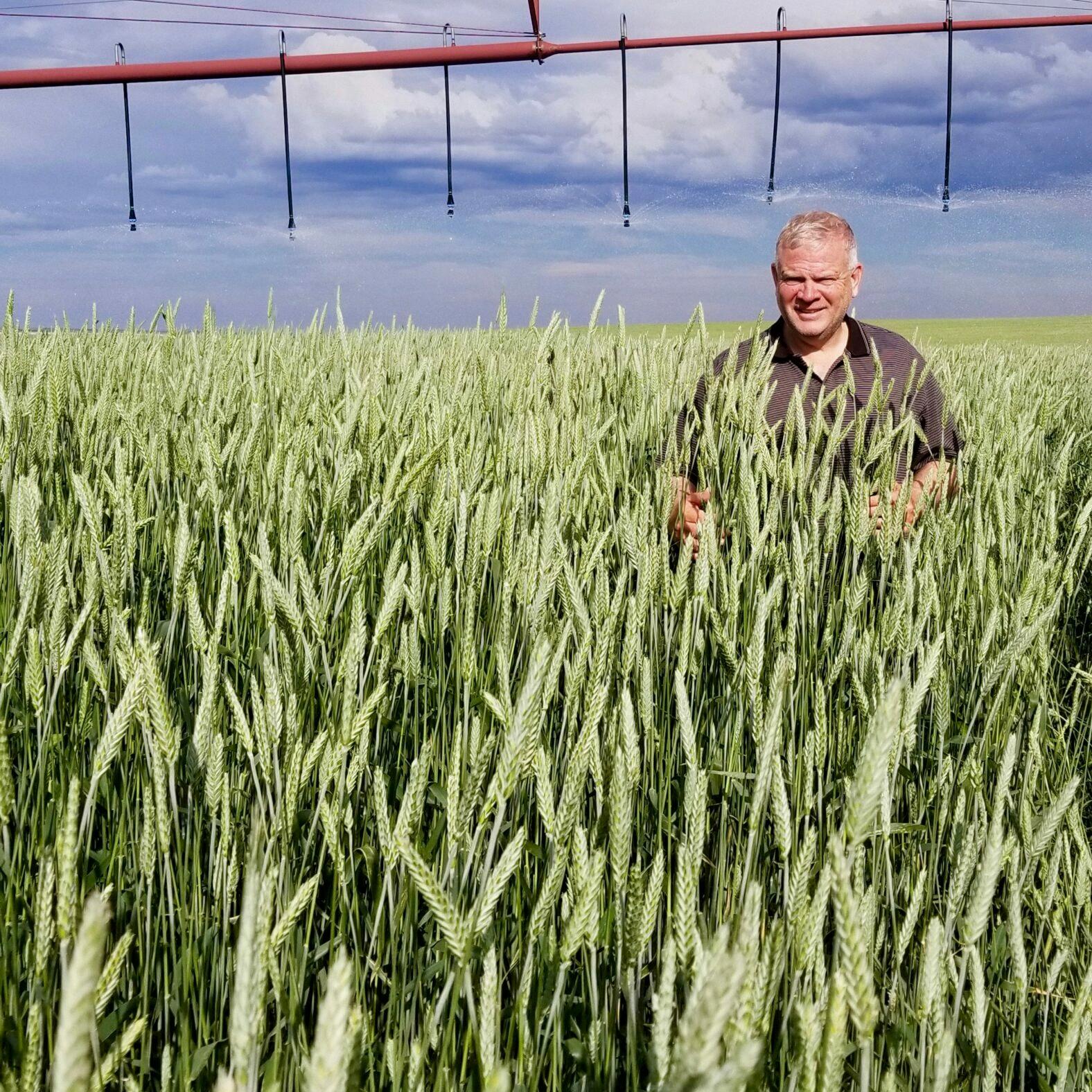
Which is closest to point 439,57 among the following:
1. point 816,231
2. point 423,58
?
point 423,58

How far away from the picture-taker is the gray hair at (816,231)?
8.77 ft

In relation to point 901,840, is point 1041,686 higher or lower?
higher

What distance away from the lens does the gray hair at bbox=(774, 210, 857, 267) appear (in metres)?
2.67

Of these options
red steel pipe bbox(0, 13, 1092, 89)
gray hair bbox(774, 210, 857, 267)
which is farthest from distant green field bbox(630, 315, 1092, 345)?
gray hair bbox(774, 210, 857, 267)

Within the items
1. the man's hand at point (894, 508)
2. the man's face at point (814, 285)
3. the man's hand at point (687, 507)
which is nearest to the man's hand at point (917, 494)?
the man's hand at point (894, 508)

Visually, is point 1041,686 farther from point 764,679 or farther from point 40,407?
point 40,407

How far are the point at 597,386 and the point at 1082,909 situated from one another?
5.74ft

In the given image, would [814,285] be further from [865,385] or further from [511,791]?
[511,791]

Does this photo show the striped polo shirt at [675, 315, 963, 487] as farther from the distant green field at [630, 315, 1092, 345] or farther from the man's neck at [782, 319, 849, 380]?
the distant green field at [630, 315, 1092, 345]

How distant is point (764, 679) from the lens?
4.72 feet

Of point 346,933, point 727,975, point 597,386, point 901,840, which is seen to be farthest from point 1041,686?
point 597,386

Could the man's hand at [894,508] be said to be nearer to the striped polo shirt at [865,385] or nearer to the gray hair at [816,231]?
the striped polo shirt at [865,385]

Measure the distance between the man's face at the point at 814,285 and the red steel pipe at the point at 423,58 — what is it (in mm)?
7955

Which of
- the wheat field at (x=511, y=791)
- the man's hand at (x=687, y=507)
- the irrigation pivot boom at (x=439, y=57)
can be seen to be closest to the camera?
the wheat field at (x=511, y=791)
